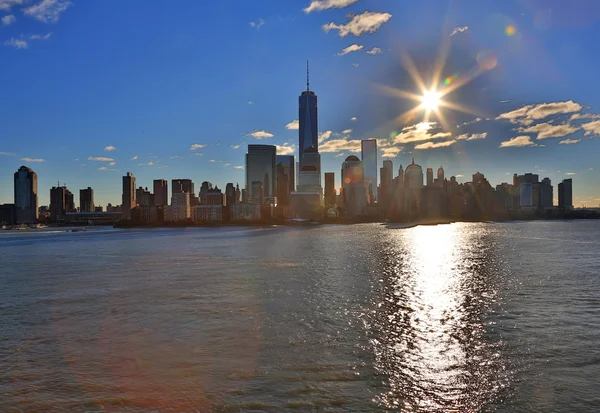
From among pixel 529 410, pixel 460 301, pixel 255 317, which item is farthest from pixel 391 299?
pixel 529 410

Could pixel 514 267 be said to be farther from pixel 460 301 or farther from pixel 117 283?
pixel 117 283

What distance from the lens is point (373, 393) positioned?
18688 millimetres

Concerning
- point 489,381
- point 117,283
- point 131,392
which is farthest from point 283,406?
point 117,283

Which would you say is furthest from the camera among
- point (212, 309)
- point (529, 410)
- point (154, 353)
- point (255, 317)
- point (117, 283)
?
point (117, 283)

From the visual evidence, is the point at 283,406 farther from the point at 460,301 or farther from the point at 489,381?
the point at 460,301

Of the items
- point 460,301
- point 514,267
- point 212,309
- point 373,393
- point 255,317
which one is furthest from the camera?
point 514,267

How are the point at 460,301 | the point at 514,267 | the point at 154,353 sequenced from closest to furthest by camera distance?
the point at 154,353, the point at 460,301, the point at 514,267

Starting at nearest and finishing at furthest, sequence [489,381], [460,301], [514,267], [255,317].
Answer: [489,381] → [255,317] → [460,301] → [514,267]

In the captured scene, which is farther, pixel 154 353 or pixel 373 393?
pixel 154 353

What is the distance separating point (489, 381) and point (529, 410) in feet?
9.35

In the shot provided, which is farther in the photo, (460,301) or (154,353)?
(460,301)

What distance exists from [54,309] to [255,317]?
61.1ft

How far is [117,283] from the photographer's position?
51625 millimetres

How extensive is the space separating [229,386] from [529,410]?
1289cm
